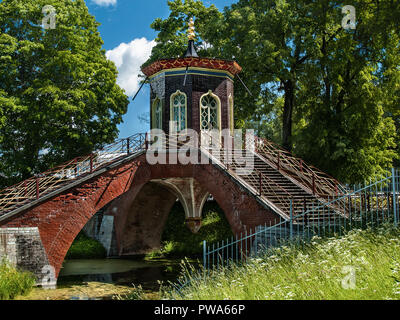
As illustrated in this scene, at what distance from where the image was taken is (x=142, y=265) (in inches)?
792

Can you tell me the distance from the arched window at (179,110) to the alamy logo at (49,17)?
27.6 ft

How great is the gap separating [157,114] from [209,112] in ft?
8.76

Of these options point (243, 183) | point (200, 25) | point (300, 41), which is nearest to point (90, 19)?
point (200, 25)

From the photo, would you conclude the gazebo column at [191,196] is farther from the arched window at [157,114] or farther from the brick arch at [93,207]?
the brick arch at [93,207]

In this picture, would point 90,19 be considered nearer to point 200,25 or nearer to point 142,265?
point 200,25

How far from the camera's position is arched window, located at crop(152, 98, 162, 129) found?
1995 centimetres

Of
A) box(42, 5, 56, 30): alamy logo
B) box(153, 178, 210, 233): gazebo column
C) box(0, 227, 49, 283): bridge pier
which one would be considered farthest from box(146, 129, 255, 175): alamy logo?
box(42, 5, 56, 30): alamy logo

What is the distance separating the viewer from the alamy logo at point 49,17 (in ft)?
73.3

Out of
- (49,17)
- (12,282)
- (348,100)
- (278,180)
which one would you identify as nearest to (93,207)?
(12,282)

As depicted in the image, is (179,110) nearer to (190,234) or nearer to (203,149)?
(203,149)

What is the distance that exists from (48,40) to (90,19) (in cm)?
417

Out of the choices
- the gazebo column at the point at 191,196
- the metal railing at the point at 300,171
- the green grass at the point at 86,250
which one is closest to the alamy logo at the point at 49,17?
the gazebo column at the point at 191,196

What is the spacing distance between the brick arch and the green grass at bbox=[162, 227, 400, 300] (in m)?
4.44
